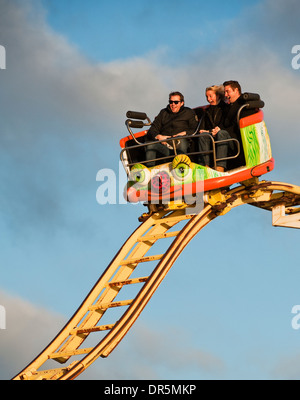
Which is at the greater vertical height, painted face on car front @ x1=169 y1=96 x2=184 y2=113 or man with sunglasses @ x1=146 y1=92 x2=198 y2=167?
painted face on car front @ x1=169 y1=96 x2=184 y2=113

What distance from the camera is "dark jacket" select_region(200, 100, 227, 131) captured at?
45.5 ft

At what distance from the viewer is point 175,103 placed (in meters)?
13.9

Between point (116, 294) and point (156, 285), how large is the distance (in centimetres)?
109

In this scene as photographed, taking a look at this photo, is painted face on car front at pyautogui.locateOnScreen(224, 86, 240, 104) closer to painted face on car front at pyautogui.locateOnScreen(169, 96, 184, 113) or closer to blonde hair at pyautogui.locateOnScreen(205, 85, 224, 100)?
blonde hair at pyautogui.locateOnScreen(205, 85, 224, 100)

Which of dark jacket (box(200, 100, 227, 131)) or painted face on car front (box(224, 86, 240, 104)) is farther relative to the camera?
dark jacket (box(200, 100, 227, 131))

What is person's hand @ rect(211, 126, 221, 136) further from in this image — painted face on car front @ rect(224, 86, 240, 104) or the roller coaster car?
painted face on car front @ rect(224, 86, 240, 104)

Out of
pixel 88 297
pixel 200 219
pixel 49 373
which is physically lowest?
pixel 49 373

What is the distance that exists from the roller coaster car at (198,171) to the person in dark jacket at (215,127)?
97 mm

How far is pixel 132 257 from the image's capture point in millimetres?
13594

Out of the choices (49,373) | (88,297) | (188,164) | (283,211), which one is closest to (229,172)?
(188,164)

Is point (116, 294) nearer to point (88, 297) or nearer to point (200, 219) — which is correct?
point (88, 297)

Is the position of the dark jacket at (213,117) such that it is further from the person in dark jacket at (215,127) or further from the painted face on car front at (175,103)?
the painted face on car front at (175,103)

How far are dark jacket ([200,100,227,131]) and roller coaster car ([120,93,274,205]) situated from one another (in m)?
0.43

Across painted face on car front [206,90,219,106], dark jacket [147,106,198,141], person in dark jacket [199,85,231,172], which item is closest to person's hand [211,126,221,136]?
person in dark jacket [199,85,231,172]
